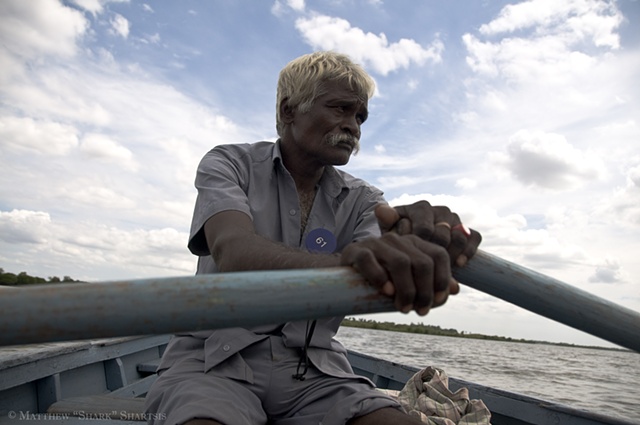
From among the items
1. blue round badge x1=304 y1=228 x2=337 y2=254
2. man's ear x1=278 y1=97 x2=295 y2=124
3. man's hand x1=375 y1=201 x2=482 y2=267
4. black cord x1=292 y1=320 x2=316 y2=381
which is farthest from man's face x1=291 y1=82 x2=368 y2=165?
man's hand x1=375 y1=201 x2=482 y2=267

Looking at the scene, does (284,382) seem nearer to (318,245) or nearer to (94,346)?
(318,245)

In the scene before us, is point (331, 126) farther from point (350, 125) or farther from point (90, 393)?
point (90, 393)

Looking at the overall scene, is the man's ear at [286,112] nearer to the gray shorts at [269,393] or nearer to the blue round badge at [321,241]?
the blue round badge at [321,241]

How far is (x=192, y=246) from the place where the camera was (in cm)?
197

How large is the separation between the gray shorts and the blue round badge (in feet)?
1.36

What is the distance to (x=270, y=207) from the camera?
2318 millimetres

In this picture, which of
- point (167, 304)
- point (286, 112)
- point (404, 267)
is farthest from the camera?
point (286, 112)

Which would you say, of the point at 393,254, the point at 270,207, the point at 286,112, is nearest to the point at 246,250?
the point at 393,254

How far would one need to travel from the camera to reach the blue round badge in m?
2.17

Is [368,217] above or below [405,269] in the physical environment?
above

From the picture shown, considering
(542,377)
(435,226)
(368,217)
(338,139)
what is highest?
(338,139)

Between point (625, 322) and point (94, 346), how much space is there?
4274mm

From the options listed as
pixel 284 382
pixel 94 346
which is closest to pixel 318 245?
pixel 284 382

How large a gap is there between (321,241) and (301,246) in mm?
152
